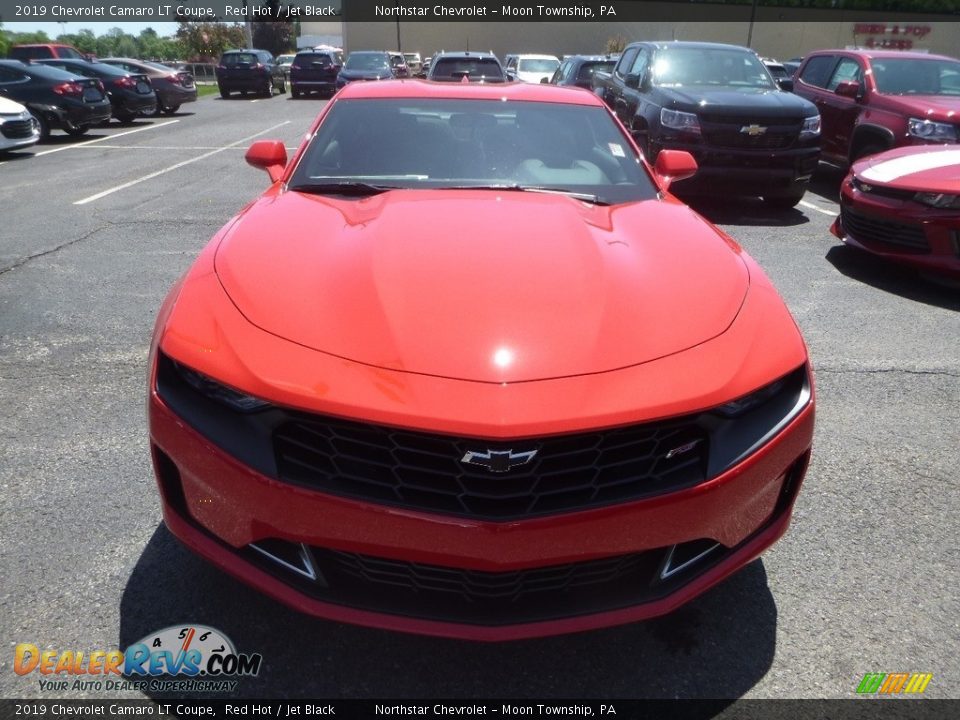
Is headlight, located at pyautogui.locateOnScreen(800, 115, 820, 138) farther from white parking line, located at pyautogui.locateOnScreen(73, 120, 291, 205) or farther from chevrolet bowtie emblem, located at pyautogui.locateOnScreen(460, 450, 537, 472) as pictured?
white parking line, located at pyautogui.locateOnScreen(73, 120, 291, 205)

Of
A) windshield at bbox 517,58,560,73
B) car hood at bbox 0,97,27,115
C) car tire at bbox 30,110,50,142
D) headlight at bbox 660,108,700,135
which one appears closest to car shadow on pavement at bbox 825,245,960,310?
headlight at bbox 660,108,700,135

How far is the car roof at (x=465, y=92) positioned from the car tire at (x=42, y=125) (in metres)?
12.2

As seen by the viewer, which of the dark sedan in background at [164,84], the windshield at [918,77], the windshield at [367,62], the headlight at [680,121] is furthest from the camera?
the windshield at [367,62]

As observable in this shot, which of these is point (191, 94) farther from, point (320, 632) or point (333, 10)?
point (333, 10)

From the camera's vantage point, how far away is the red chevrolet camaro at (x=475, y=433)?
1.73 m

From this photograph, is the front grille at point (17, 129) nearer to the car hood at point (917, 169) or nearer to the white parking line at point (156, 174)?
the white parking line at point (156, 174)

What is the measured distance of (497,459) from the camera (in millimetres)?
1700

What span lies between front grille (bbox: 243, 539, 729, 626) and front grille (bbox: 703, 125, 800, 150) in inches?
259

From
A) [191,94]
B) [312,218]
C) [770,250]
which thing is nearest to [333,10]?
[191,94]

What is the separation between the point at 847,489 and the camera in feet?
9.75

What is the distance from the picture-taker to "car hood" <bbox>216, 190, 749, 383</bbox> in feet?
6.19

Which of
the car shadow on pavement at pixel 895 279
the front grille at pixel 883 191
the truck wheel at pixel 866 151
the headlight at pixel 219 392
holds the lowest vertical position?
the car shadow on pavement at pixel 895 279

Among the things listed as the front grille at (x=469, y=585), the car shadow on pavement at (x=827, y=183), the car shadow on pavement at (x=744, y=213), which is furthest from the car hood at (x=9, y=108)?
the front grille at (x=469, y=585)

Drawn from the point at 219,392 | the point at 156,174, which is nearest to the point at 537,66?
the point at 156,174
